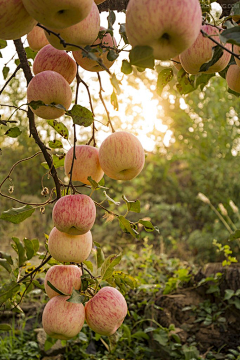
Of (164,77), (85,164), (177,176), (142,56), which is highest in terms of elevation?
(142,56)

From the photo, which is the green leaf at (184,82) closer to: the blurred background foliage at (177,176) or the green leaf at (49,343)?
the green leaf at (49,343)

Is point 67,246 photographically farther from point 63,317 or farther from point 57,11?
point 57,11

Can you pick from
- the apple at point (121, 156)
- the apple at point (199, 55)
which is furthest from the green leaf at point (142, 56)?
the apple at point (121, 156)

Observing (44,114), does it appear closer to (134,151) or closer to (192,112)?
(134,151)

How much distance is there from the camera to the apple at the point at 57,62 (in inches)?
28.4

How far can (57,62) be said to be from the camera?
0.72 m

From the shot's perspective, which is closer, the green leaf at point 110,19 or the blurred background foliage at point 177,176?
the green leaf at point 110,19

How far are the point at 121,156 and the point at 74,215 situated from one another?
0.14m

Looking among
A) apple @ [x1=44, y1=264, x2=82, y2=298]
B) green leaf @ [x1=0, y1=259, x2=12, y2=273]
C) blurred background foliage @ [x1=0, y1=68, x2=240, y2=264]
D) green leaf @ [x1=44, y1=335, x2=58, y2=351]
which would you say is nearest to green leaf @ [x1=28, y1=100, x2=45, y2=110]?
apple @ [x1=44, y1=264, x2=82, y2=298]

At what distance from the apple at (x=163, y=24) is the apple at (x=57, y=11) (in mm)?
49

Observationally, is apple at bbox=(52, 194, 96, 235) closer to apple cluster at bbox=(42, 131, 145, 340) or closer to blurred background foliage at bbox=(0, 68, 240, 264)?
apple cluster at bbox=(42, 131, 145, 340)

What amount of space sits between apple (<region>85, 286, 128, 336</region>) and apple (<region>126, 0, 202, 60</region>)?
0.57 metres

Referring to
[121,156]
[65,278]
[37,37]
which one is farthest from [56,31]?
[65,278]

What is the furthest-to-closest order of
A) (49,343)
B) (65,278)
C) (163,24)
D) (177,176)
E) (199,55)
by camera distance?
(177,176), (49,343), (65,278), (199,55), (163,24)
